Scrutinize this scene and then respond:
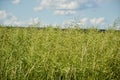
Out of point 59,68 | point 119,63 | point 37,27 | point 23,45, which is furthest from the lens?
point 37,27

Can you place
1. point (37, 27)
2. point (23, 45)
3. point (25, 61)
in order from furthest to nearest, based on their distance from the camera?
point (37, 27), point (23, 45), point (25, 61)

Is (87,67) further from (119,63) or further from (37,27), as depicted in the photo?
(37,27)

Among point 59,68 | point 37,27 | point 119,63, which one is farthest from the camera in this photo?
point 37,27

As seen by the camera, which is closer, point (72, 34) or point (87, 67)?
point (87, 67)

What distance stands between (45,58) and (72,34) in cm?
180

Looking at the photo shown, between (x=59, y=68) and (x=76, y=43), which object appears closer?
(x=59, y=68)

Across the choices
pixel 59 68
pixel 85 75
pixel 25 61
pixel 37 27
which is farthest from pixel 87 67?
pixel 37 27

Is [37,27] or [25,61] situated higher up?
[37,27]

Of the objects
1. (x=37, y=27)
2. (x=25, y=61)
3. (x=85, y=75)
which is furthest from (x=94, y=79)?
(x=37, y=27)

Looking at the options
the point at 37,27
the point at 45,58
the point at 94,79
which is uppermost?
the point at 37,27

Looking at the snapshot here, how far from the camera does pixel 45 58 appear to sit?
459 centimetres

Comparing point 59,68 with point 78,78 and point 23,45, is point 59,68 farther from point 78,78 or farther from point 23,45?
point 23,45

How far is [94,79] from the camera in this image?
4.51 m

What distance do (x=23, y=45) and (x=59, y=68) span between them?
1.69 metres
